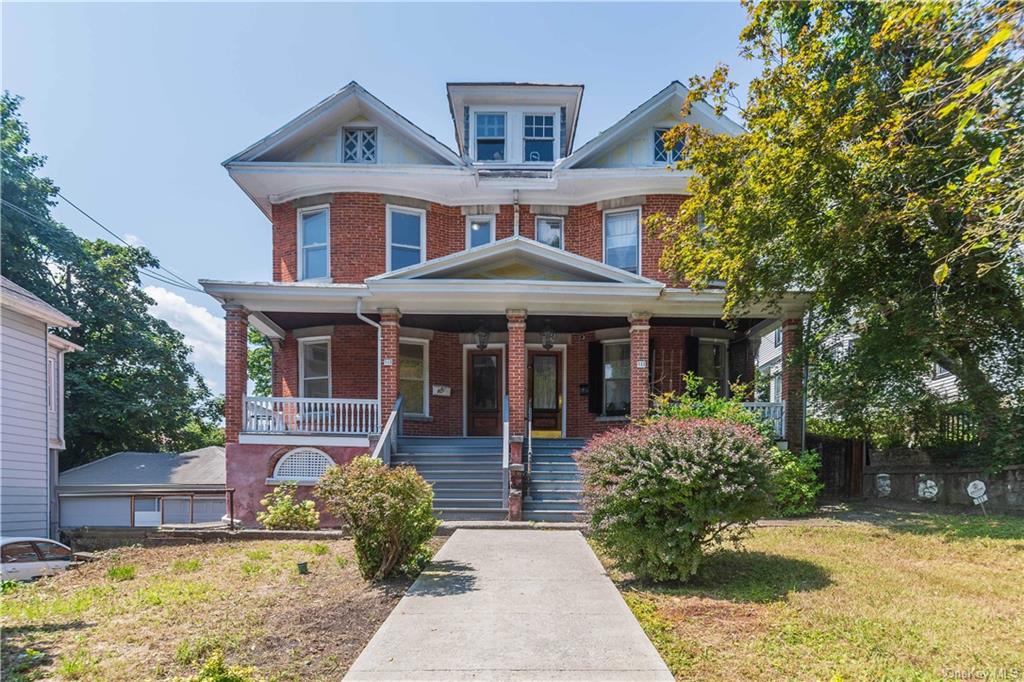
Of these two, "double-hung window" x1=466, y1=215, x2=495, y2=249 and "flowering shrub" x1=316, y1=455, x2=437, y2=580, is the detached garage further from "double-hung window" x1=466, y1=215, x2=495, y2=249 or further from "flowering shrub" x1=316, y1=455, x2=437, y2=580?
"flowering shrub" x1=316, y1=455, x2=437, y2=580

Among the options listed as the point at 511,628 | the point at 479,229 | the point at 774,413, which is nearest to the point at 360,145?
the point at 479,229

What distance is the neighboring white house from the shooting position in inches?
507

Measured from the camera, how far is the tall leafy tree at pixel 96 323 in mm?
21953

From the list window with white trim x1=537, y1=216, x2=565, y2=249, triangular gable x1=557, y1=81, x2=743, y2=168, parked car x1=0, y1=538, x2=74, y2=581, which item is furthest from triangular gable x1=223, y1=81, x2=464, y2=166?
parked car x1=0, y1=538, x2=74, y2=581

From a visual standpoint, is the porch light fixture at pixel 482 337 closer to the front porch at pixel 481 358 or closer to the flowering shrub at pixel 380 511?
the front porch at pixel 481 358

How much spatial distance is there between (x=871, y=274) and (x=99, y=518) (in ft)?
71.0

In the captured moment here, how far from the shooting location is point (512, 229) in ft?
47.1

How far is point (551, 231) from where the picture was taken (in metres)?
14.7

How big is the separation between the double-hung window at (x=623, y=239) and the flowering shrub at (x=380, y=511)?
9.10 m

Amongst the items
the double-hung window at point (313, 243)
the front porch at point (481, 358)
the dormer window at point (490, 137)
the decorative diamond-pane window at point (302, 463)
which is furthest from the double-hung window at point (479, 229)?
the decorative diamond-pane window at point (302, 463)

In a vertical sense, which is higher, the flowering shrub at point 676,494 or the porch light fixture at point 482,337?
the porch light fixture at point 482,337

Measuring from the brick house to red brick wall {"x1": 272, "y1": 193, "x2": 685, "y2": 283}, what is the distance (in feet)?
0.16

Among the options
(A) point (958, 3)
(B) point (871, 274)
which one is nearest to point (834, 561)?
(A) point (958, 3)

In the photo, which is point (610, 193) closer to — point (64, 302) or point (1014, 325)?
point (1014, 325)
